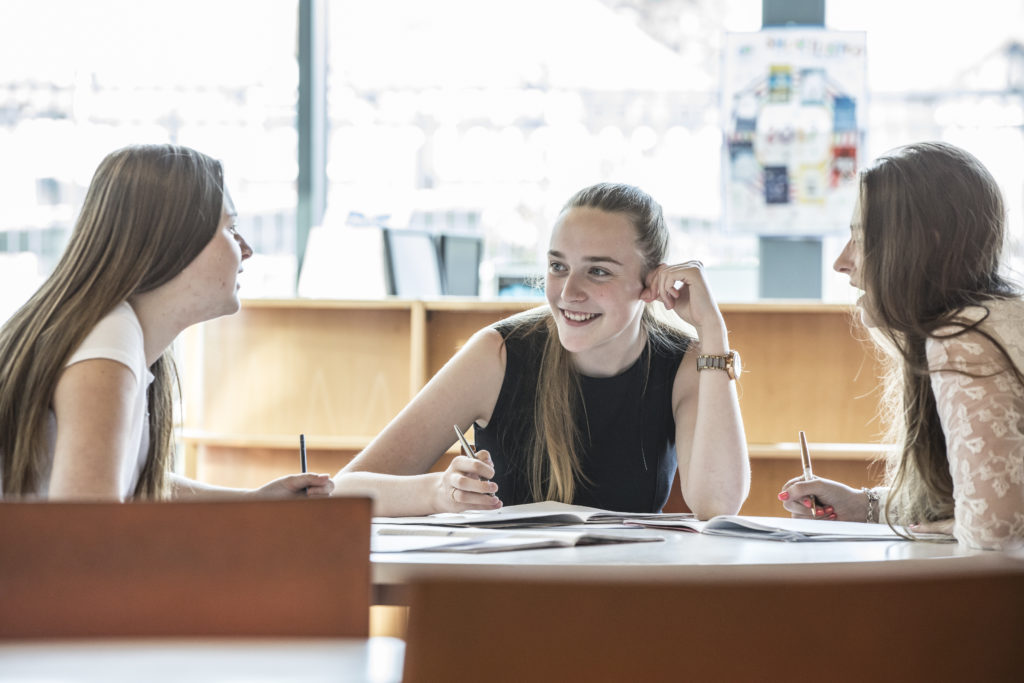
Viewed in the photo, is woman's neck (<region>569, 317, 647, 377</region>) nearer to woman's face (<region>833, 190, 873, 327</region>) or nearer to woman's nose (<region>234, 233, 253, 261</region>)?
woman's face (<region>833, 190, 873, 327</region>)

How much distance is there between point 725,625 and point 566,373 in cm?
153

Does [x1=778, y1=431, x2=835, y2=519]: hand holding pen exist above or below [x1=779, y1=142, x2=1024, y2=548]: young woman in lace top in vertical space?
below

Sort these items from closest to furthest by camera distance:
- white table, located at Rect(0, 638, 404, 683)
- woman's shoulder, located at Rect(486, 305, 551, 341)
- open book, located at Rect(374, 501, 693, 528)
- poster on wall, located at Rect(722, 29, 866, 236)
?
white table, located at Rect(0, 638, 404, 683) → open book, located at Rect(374, 501, 693, 528) → woman's shoulder, located at Rect(486, 305, 551, 341) → poster on wall, located at Rect(722, 29, 866, 236)

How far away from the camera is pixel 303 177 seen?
4359 millimetres

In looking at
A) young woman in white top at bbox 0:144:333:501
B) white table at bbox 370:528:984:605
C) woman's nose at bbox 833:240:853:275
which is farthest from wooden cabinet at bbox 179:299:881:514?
white table at bbox 370:528:984:605

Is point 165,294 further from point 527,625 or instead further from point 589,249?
point 527,625

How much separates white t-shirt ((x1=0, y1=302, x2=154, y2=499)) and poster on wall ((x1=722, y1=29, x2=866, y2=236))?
9.69 feet

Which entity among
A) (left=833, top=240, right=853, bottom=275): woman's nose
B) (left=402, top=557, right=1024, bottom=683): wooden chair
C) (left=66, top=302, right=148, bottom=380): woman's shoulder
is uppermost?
(left=833, top=240, right=853, bottom=275): woman's nose

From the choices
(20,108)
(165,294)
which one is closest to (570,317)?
(165,294)

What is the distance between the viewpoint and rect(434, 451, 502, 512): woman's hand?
1.61 meters

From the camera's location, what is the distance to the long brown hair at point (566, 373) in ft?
6.69

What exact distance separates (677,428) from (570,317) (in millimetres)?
326

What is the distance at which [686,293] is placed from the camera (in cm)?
213

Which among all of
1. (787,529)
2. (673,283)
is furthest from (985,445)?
(673,283)
